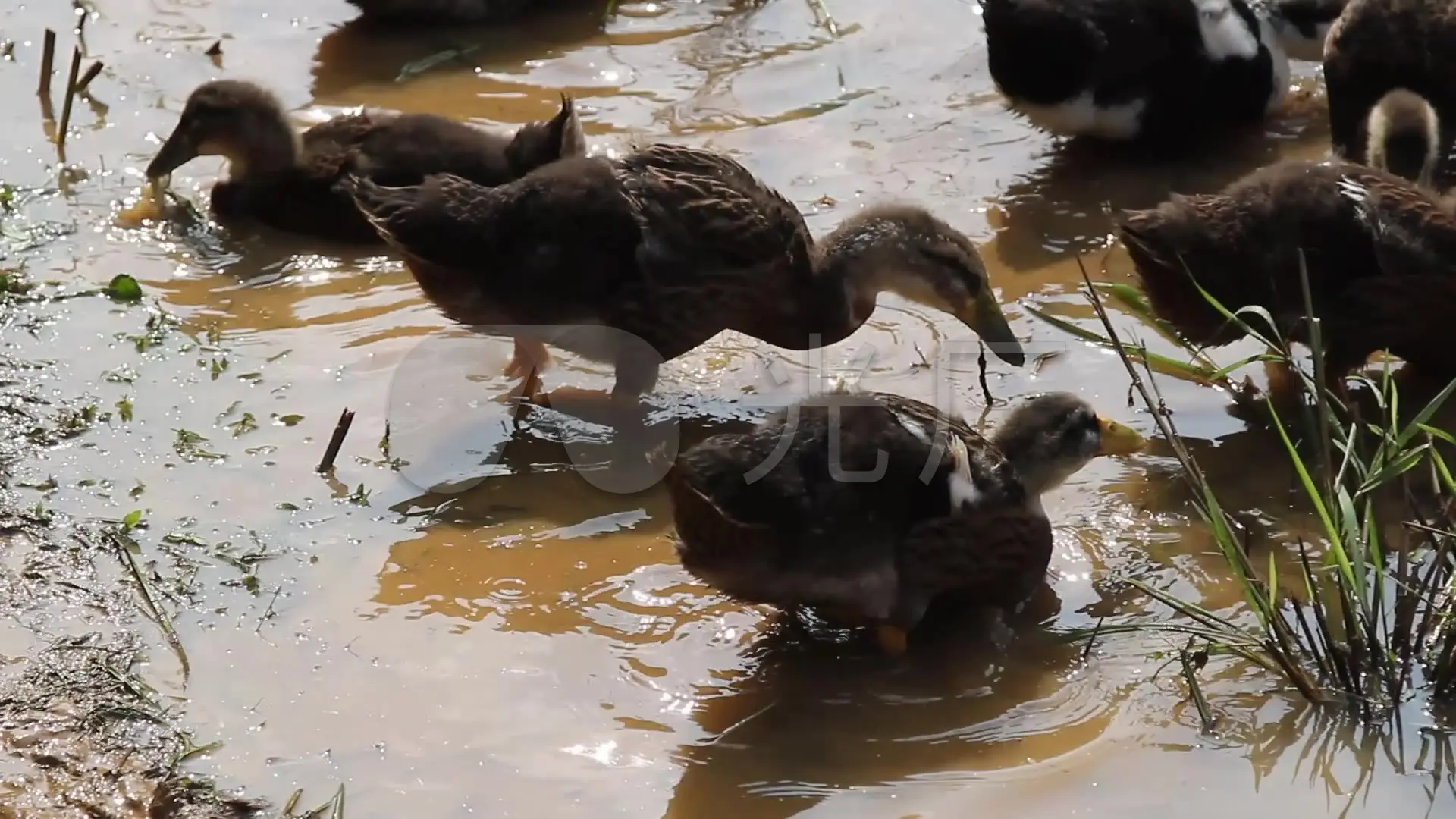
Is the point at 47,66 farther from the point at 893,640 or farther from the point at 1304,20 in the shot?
the point at 1304,20

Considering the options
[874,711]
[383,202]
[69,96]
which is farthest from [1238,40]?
[69,96]

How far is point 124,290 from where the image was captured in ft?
19.6

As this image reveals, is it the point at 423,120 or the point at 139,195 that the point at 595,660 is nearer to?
the point at 423,120

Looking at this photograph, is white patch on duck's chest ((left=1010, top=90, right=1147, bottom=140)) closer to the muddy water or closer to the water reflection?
the muddy water

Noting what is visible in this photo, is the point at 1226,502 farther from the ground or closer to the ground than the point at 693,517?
closer to the ground

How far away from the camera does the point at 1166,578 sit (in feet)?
14.9

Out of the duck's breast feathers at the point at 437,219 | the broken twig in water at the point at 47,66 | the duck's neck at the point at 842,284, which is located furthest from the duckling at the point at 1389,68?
the broken twig in water at the point at 47,66

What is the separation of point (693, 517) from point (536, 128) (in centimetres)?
264

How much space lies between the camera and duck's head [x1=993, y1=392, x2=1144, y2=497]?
4711mm

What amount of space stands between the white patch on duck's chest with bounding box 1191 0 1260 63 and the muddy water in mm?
392

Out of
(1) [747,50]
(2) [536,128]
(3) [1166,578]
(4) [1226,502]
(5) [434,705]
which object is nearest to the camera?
(5) [434,705]

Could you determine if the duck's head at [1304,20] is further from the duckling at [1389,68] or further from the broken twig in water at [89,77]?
the broken twig in water at [89,77]

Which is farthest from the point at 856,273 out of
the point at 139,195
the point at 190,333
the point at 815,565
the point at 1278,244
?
the point at 139,195

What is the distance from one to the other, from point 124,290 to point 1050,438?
3164mm
